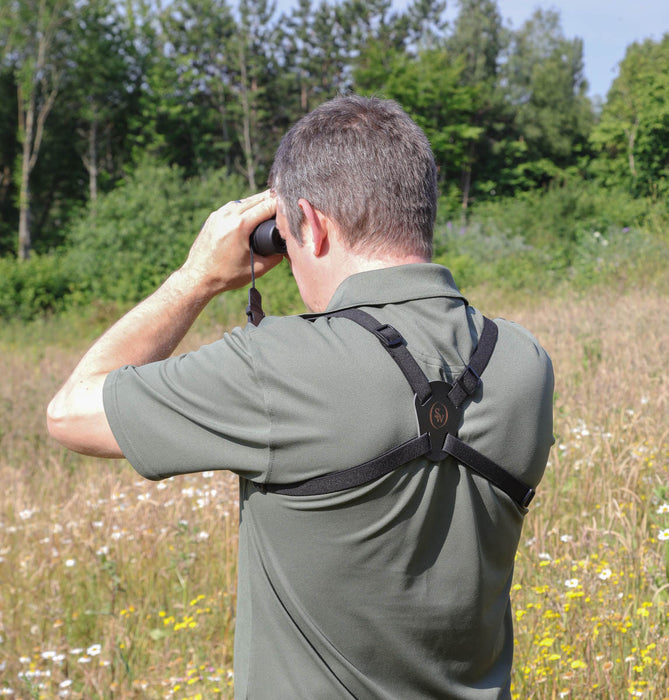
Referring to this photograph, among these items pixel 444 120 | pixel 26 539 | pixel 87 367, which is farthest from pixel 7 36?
pixel 87 367

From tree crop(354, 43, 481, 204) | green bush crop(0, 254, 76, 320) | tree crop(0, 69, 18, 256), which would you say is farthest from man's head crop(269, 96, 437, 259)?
tree crop(0, 69, 18, 256)

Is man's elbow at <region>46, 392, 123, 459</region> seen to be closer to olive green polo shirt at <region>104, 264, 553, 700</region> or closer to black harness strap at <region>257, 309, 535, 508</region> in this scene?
olive green polo shirt at <region>104, 264, 553, 700</region>

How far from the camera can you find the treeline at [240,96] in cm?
3253

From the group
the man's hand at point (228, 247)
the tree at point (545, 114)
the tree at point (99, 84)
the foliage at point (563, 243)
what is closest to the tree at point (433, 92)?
the tree at point (545, 114)

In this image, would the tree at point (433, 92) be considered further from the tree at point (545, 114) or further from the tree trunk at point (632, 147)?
the tree trunk at point (632, 147)

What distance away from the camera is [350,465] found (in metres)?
1.08

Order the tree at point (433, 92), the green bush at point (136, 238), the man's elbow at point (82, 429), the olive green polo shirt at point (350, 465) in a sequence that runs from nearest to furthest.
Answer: the olive green polo shirt at point (350, 465) → the man's elbow at point (82, 429) → the green bush at point (136, 238) → the tree at point (433, 92)

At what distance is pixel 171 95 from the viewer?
122ft

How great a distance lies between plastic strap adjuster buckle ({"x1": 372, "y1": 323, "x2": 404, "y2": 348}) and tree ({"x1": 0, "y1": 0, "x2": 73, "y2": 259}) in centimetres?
3265

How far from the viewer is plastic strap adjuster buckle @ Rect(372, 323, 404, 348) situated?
1.09 meters

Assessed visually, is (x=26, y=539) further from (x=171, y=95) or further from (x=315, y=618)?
(x=171, y=95)

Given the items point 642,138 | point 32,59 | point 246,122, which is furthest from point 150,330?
point 246,122

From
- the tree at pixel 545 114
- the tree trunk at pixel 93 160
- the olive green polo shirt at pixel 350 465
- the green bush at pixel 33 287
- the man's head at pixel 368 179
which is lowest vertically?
the green bush at pixel 33 287

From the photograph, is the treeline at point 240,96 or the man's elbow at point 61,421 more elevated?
the treeline at point 240,96
